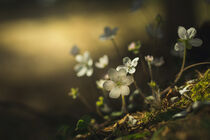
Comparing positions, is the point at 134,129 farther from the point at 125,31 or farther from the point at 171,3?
the point at 171,3

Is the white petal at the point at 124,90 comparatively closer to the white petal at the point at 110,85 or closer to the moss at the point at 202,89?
the white petal at the point at 110,85

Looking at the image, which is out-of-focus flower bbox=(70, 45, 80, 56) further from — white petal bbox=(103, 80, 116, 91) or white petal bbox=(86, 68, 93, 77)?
white petal bbox=(103, 80, 116, 91)

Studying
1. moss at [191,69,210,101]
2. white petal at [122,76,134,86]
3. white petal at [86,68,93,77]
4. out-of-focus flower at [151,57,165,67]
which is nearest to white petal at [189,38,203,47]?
moss at [191,69,210,101]

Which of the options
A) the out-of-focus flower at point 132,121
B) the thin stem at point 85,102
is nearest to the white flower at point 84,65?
the thin stem at point 85,102

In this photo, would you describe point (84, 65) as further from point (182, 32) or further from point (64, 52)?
point (64, 52)

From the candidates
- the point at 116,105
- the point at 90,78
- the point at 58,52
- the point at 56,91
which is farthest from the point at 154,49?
the point at 58,52

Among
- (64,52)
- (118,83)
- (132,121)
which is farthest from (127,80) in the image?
(64,52)
